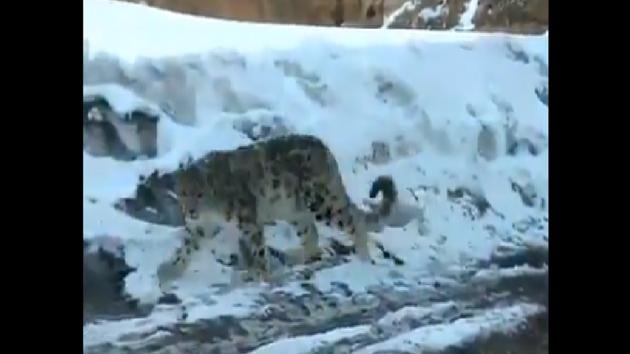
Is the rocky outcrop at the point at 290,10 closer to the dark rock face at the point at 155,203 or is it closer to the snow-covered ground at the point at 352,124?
the snow-covered ground at the point at 352,124

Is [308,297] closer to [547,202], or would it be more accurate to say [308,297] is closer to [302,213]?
[302,213]

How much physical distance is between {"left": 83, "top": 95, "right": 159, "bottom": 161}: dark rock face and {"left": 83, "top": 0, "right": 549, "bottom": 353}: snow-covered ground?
0.03 ft

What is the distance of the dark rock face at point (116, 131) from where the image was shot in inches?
44.0

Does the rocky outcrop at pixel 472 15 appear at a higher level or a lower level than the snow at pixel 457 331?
higher

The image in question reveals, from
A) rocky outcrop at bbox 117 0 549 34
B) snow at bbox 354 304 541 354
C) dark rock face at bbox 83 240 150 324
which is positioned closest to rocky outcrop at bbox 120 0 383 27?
rocky outcrop at bbox 117 0 549 34

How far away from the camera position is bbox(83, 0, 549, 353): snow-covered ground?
1.15 metres

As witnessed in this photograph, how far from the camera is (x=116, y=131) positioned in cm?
114

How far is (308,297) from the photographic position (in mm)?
1217

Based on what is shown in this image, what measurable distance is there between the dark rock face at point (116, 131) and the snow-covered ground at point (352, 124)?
11 mm

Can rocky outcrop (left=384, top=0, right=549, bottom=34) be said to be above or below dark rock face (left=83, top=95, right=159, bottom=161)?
above

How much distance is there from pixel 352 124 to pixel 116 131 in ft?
1.00

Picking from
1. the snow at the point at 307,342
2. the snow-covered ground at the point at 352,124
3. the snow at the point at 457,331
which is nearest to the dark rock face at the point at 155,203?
the snow-covered ground at the point at 352,124

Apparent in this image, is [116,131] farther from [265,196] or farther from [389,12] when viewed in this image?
[389,12]

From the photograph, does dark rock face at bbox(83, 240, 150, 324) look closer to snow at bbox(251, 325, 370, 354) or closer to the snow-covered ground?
the snow-covered ground
